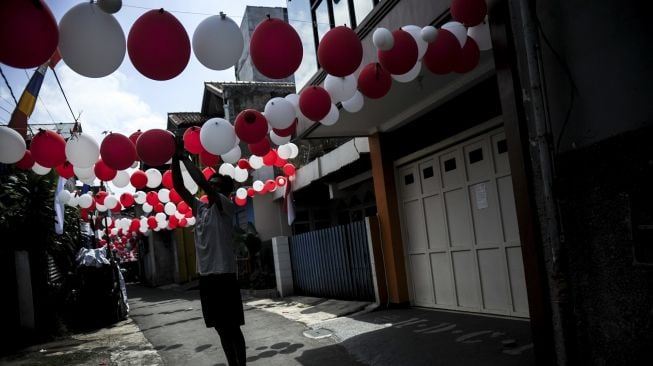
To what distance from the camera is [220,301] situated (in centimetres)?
351

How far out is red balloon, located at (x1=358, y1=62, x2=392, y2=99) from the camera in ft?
14.6

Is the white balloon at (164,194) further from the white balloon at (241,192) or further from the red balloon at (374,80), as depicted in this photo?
the red balloon at (374,80)

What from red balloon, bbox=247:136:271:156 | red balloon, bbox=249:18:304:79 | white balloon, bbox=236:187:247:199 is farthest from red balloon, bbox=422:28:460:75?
white balloon, bbox=236:187:247:199

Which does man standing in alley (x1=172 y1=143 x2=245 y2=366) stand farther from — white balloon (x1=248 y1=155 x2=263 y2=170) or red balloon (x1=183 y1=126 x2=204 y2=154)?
white balloon (x1=248 y1=155 x2=263 y2=170)

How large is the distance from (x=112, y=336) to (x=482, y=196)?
721 centimetres

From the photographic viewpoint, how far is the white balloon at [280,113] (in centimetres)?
478

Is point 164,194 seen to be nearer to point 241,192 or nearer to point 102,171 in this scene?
point 241,192

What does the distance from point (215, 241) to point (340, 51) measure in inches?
76.6

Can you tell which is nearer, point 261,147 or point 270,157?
point 261,147

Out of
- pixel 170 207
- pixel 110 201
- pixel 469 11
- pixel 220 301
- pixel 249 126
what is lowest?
pixel 220 301

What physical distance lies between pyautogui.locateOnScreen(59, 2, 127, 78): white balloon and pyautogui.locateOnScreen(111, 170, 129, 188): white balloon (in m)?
3.31

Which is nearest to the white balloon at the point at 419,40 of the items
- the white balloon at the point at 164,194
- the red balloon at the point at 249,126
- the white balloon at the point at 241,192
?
the red balloon at the point at 249,126

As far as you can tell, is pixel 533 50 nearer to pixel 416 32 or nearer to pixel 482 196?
pixel 416 32

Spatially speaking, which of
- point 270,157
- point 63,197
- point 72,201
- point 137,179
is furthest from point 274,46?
point 72,201
